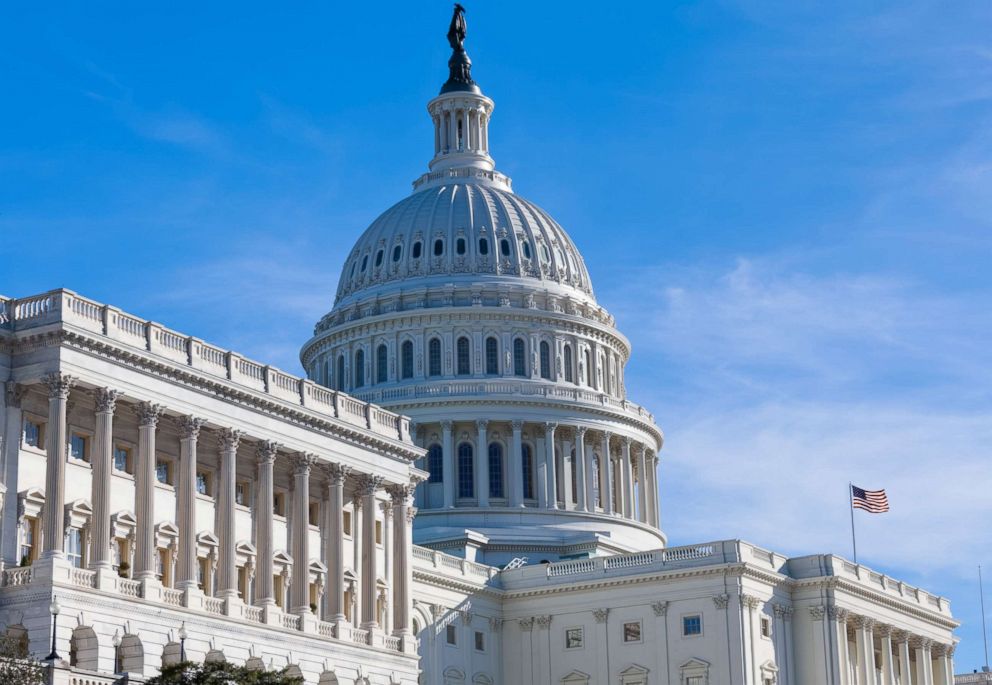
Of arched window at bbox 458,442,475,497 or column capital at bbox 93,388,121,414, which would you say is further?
arched window at bbox 458,442,475,497

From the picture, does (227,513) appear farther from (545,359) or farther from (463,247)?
(463,247)

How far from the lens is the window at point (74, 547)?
7600 centimetres

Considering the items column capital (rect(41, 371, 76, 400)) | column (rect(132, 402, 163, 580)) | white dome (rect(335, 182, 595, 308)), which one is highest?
white dome (rect(335, 182, 595, 308))

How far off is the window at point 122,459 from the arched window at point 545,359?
210 feet

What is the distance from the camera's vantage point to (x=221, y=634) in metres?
80.6

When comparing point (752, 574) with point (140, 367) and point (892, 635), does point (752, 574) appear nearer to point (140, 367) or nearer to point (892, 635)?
point (892, 635)

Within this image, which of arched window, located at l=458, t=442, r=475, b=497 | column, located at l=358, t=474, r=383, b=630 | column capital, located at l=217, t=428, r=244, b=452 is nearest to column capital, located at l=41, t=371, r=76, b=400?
column capital, located at l=217, t=428, r=244, b=452

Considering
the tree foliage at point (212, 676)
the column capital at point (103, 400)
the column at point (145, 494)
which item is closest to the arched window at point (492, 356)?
the column at point (145, 494)

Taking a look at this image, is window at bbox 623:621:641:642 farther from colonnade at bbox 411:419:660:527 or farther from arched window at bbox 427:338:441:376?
arched window at bbox 427:338:441:376

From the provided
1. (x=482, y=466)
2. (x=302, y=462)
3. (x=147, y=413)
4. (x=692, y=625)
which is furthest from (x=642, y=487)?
(x=147, y=413)

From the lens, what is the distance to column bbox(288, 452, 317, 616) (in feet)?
288

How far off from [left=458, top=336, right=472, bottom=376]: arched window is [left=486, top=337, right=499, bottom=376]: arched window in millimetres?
1407

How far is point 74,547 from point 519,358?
223 ft

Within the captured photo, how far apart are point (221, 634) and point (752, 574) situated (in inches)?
1628
